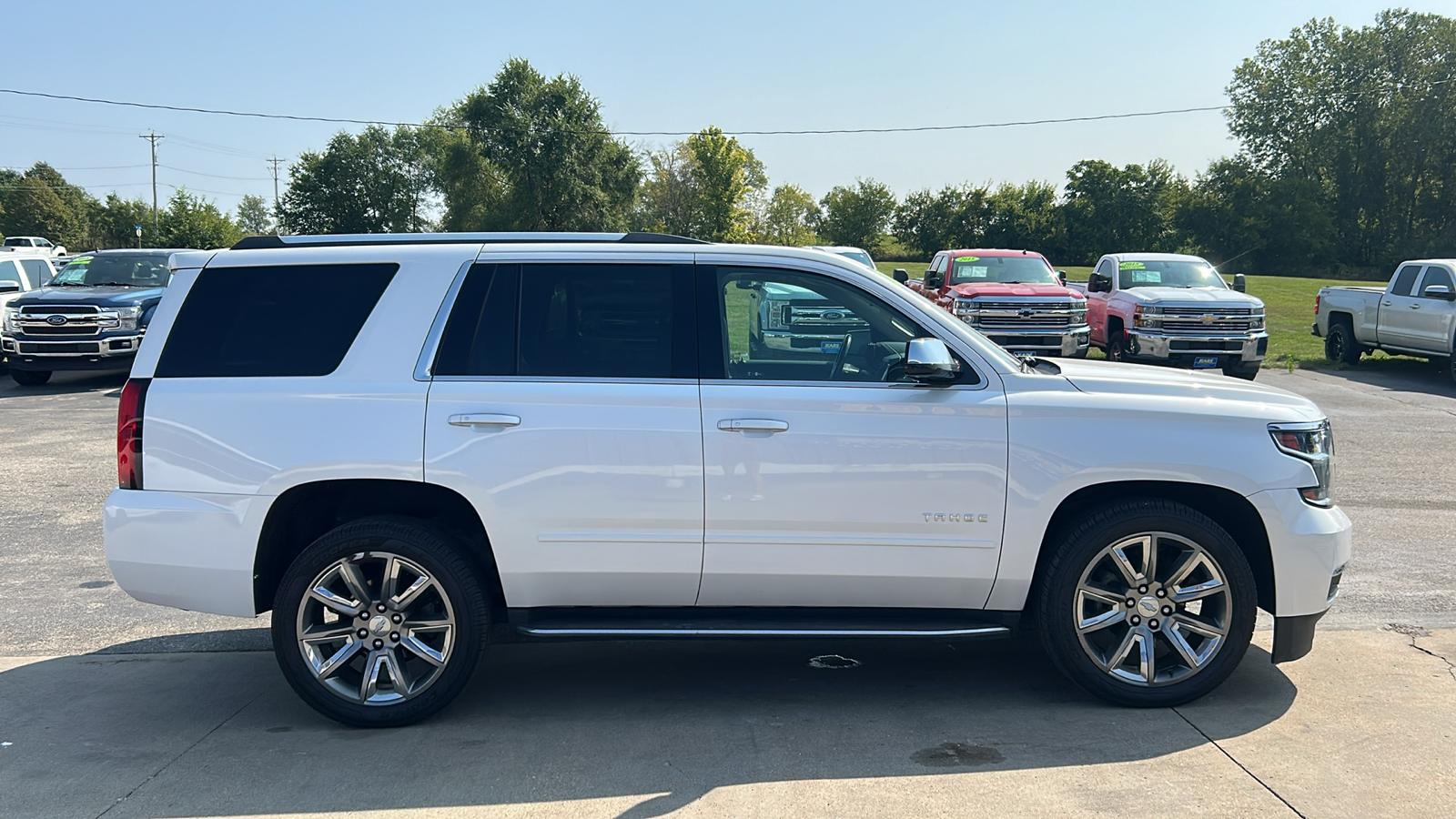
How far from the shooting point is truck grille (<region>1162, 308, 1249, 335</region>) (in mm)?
17219

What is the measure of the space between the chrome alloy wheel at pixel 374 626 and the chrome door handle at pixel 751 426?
132 cm

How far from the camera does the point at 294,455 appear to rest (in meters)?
4.40

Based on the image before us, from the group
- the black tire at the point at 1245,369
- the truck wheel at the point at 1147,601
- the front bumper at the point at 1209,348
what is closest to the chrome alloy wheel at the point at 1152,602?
the truck wheel at the point at 1147,601

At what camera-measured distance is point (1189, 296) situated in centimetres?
1756

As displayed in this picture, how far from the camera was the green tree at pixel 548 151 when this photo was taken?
77.3 meters

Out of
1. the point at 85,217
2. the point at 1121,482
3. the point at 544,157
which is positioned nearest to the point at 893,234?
the point at 544,157

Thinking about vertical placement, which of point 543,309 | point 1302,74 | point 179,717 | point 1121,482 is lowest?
point 179,717

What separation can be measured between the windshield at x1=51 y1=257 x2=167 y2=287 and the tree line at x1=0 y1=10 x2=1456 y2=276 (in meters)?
56.6

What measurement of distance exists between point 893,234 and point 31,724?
285ft

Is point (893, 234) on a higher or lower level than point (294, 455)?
higher

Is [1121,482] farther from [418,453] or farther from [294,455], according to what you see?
[294,455]

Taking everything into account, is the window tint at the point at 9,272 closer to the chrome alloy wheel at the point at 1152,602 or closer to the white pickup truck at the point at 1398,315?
the chrome alloy wheel at the point at 1152,602

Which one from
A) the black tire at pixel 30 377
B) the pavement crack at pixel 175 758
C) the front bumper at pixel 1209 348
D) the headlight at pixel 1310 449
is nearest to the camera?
the pavement crack at pixel 175 758

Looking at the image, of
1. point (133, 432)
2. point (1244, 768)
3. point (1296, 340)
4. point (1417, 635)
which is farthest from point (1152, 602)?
point (1296, 340)
